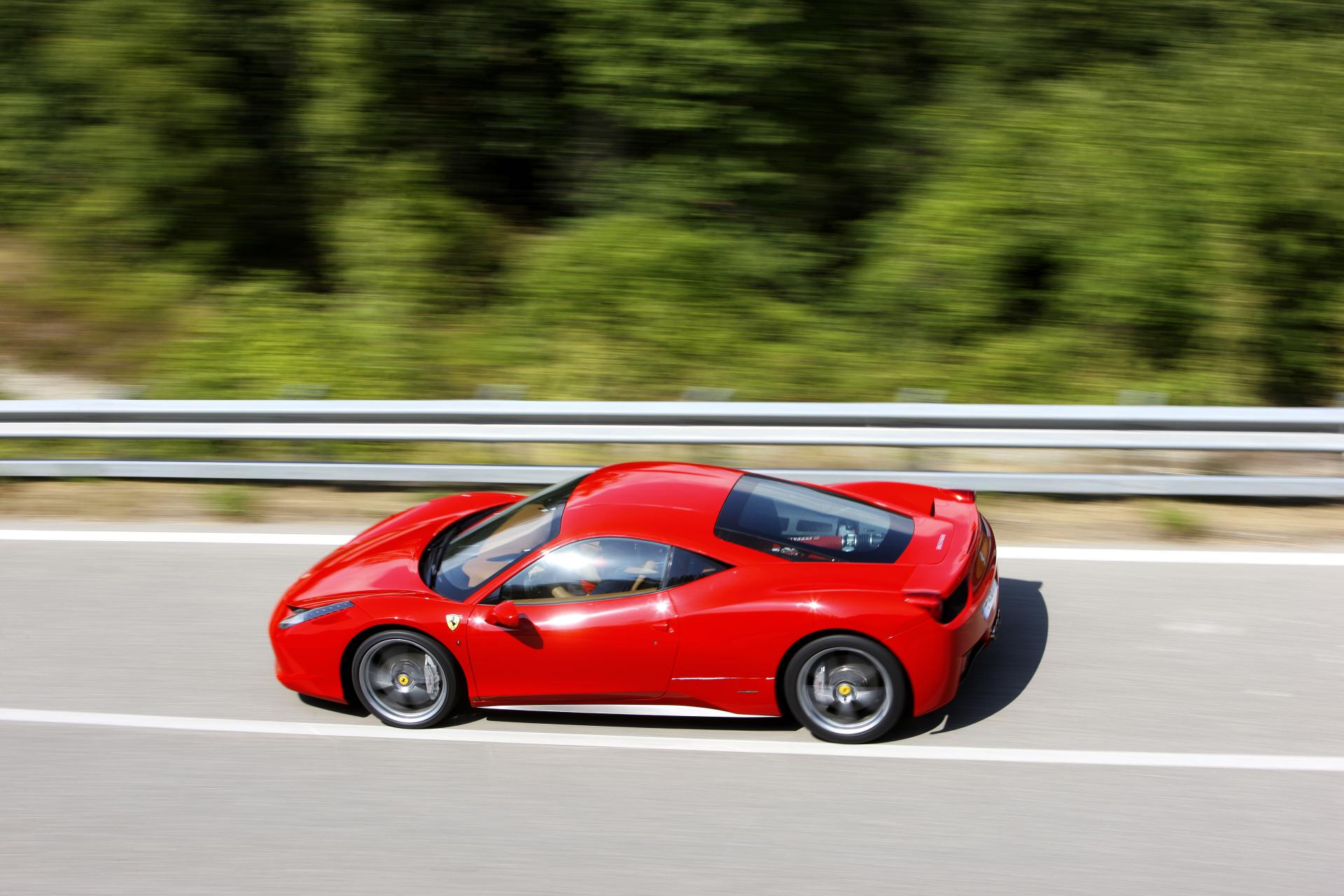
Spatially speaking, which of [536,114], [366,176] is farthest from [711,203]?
[366,176]

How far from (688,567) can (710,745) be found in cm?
73

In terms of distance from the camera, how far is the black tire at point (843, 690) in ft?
15.6

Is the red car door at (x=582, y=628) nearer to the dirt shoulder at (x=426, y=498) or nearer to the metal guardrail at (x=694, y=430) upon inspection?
the metal guardrail at (x=694, y=430)

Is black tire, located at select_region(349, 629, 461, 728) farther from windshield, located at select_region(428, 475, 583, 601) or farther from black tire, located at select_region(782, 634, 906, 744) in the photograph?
black tire, located at select_region(782, 634, 906, 744)

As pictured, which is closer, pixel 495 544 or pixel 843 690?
pixel 843 690

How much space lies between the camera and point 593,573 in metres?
4.97

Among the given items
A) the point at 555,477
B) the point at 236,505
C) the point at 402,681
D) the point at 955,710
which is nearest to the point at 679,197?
the point at 555,477

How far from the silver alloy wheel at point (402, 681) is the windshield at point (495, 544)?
1.05 feet

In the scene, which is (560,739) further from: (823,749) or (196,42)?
(196,42)

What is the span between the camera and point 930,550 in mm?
5059

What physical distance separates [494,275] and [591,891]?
790 cm

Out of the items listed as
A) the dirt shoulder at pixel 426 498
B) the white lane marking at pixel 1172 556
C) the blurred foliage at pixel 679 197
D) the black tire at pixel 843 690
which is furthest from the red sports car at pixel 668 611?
the blurred foliage at pixel 679 197

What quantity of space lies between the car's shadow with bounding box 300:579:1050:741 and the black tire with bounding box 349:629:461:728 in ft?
0.43

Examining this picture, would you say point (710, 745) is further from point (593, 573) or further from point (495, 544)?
point (495, 544)
